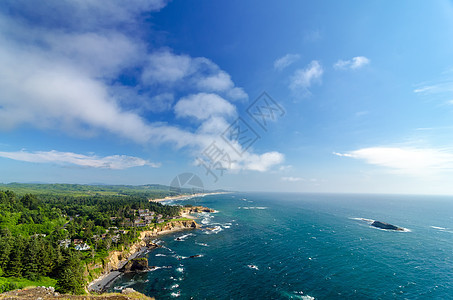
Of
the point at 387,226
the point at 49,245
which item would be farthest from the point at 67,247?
the point at 387,226

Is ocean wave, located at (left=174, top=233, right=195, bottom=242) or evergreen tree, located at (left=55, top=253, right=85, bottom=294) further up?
evergreen tree, located at (left=55, top=253, right=85, bottom=294)

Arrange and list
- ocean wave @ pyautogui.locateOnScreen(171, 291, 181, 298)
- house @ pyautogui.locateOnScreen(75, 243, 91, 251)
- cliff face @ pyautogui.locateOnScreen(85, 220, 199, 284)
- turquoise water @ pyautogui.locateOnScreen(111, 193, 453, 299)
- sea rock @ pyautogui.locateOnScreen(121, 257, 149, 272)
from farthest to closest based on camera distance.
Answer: house @ pyautogui.locateOnScreen(75, 243, 91, 251) < cliff face @ pyautogui.locateOnScreen(85, 220, 199, 284) < sea rock @ pyautogui.locateOnScreen(121, 257, 149, 272) < turquoise water @ pyautogui.locateOnScreen(111, 193, 453, 299) < ocean wave @ pyautogui.locateOnScreen(171, 291, 181, 298)

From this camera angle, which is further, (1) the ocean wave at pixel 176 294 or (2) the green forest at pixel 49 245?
(1) the ocean wave at pixel 176 294

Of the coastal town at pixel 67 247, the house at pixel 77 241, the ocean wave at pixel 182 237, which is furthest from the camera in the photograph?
the ocean wave at pixel 182 237

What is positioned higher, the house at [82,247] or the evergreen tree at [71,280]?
the evergreen tree at [71,280]

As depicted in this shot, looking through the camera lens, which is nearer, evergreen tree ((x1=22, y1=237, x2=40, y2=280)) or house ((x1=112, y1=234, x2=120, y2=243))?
evergreen tree ((x1=22, y1=237, x2=40, y2=280))

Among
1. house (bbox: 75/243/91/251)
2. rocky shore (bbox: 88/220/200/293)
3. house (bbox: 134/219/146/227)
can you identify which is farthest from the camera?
house (bbox: 134/219/146/227)

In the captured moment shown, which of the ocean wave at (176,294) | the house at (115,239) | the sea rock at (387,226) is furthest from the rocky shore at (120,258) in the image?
the sea rock at (387,226)

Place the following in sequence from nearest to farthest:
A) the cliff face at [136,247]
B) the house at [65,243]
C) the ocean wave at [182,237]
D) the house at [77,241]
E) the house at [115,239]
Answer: the cliff face at [136,247], the house at [65,243], the house at [77,241], the house at [115,239], the ocean wave at [182,237]

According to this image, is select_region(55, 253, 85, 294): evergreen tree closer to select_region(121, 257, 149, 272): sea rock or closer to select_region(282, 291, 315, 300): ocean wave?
select_region(121, 257, 149, 272): sea rock

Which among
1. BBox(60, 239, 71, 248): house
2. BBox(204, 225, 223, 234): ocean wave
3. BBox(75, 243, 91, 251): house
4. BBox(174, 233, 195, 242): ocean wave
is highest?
BBox(60, 239, 71, 248): house

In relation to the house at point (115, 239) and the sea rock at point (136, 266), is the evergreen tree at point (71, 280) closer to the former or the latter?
the sea rock at point (136, 266)

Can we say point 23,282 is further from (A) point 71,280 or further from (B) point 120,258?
(B) point 120,258

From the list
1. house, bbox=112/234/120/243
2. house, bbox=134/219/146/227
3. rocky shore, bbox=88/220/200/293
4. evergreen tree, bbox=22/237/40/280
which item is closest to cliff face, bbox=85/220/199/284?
rocky shore, bbox=88/220/200/293
